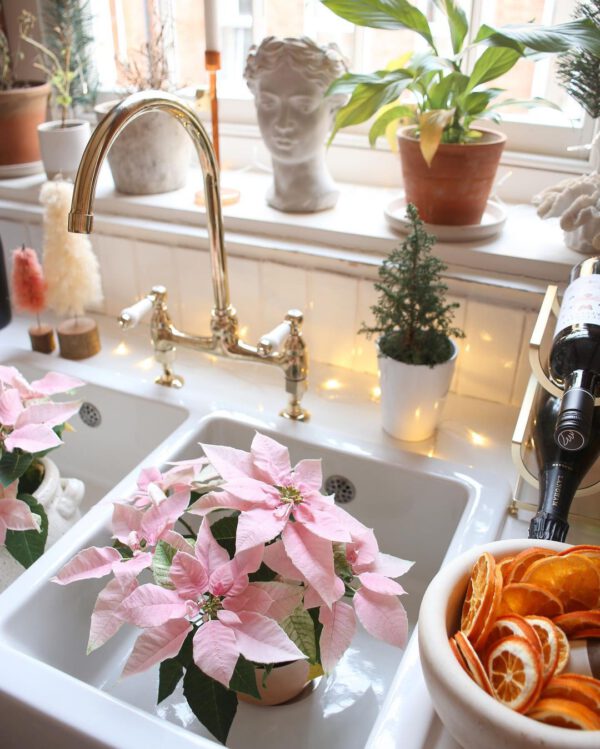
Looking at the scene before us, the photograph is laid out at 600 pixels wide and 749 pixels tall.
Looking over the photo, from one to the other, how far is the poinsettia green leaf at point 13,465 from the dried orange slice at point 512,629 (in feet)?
1.75

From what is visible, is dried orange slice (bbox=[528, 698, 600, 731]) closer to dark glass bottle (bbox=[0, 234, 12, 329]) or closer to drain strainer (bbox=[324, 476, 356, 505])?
drain strainer (bbox=[324, 476, 356, 505])

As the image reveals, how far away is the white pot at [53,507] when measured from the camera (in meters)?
0.79

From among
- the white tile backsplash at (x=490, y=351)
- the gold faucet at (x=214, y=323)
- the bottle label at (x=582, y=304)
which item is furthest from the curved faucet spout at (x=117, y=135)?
the bottle label at (x=582, y=304)

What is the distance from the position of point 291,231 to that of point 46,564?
1.99ft

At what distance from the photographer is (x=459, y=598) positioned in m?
0.53

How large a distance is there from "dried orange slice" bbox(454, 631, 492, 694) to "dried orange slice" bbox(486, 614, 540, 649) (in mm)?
20

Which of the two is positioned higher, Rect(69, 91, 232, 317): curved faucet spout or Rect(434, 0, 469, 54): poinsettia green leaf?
Rect(434, 0, 469, 54): poinsettia green leaf

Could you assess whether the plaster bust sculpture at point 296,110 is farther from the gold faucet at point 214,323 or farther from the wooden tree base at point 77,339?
the wooden tree base at point 77,339

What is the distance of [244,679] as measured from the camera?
0.56 m

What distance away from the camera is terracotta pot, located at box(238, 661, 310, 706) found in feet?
2.29

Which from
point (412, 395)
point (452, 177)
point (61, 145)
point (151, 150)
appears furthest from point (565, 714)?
point (61, 145)

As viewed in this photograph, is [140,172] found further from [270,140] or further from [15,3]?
[15,3]

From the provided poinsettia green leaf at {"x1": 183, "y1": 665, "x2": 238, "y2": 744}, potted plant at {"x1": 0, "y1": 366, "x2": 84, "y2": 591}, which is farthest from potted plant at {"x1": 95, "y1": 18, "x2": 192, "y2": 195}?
poinsettia green leaf at {"x1": 183, "y1": 665, "x2": 238, "y2": 744}

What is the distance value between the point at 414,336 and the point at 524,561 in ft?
1.32
